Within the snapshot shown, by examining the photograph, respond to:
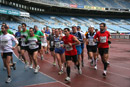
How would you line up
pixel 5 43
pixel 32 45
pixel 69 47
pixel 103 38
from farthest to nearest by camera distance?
1. pixel 32 45
2. pixel 103 38
3. pixel 5 43
4. pixel 69 47

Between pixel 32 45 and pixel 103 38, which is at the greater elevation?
pixel 103 38

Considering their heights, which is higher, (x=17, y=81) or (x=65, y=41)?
(x=65, y=41)

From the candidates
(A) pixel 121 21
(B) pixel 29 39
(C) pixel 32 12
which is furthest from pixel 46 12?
(B) pixel 29 39

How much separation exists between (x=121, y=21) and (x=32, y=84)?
198ft

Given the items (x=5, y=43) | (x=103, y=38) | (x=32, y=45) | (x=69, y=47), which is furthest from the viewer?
(x=32, y=45)

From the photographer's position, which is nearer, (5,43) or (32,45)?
(5,43)

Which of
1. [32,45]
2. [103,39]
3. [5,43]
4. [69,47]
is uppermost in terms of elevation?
[103,39]

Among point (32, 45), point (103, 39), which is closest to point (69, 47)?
point (103, 39)

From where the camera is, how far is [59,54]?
8219 mm

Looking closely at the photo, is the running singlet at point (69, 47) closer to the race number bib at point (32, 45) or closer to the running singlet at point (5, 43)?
the race number bib at point (32, 45)

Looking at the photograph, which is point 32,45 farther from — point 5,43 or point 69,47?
point 69,47

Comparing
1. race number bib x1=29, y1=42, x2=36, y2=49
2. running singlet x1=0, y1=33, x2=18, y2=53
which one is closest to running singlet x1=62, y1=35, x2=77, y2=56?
race number bib x1=29, y1=42, x2=36, y2=49

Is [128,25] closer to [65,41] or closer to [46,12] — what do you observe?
[46,12]

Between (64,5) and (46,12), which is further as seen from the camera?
(46,12)
